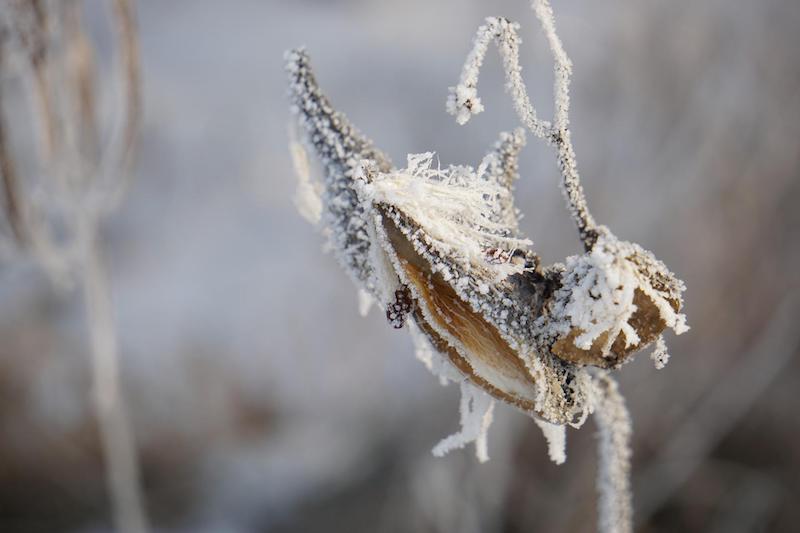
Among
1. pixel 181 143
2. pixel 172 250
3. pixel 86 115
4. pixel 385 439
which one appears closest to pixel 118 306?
pixel 172 250

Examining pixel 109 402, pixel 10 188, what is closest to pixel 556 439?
pixel 10 188

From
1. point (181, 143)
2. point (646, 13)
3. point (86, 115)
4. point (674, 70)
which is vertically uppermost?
point (181, 143)

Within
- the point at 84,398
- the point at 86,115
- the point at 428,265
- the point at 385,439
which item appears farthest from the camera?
the point at 385,439

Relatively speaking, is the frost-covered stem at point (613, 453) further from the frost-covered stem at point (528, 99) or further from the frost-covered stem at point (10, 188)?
the frost-covered stem at point (10, 188)

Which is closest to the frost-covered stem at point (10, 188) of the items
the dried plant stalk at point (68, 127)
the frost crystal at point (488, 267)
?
the dried plant stalk at point (68, 127)

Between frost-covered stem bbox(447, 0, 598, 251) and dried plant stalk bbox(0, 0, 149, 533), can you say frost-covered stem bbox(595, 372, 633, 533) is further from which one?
dried plant stalk bbox(0, 0, 149, 533)

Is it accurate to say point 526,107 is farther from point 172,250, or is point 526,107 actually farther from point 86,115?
point 172,250

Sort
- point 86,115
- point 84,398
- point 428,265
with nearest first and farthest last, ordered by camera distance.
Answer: point 428,265 → point 86,115 → point 84,398

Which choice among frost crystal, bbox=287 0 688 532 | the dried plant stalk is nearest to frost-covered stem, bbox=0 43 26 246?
the dried plant stalk
